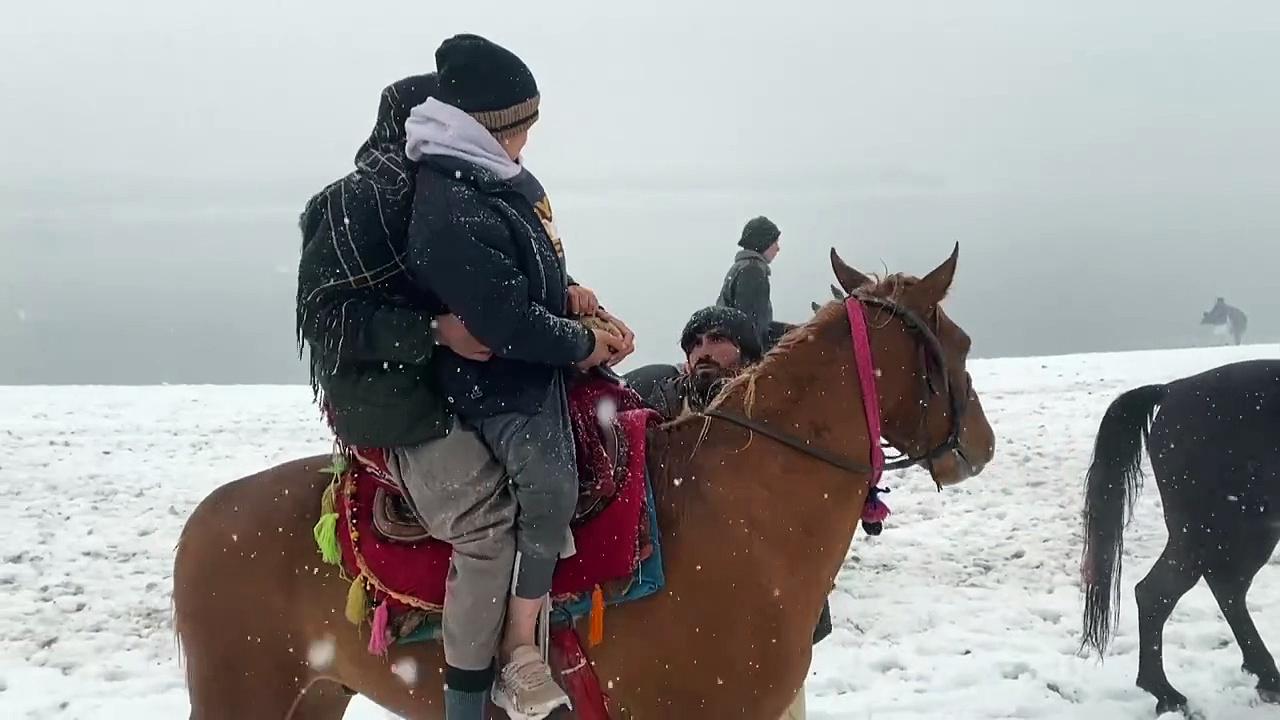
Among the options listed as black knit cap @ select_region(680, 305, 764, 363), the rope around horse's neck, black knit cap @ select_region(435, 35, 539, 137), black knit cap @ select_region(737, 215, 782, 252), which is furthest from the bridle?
black knit cap @ select_region(737, 215, 782, 252)

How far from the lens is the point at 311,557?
276cm

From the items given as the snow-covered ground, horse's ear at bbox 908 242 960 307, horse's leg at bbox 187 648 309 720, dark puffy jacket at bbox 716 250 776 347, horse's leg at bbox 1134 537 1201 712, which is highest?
horse's ear at bbox 908 242 960 307

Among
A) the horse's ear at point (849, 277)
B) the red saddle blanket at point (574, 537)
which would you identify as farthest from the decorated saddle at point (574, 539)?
the horse's ear at point (849, 277)

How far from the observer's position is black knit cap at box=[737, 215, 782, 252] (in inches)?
261

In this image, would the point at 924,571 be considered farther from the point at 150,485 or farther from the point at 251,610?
the point at 150,485

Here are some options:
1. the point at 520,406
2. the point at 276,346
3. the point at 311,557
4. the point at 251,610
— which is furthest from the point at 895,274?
the point at 276,346

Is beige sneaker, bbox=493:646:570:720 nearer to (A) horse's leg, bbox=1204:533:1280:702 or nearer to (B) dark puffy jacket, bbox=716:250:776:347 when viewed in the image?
(B) dark puffy jacket, bbox=716:250:776:347

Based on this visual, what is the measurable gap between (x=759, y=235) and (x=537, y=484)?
461 cm

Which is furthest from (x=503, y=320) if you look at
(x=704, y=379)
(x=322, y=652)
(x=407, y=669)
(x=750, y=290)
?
(x=750, y=290)

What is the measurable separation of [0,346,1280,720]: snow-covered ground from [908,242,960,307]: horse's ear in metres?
3.03

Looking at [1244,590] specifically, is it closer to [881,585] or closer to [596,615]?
[881,585]

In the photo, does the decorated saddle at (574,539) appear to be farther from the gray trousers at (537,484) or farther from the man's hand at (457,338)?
the man's hand at (457,338)

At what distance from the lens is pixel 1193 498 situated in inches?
194

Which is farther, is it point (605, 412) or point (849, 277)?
point (849, 277)
